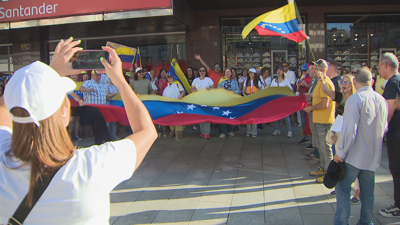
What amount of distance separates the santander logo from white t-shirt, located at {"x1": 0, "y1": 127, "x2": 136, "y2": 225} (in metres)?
12.0

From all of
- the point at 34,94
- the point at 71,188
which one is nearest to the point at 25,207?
the point at 71,188

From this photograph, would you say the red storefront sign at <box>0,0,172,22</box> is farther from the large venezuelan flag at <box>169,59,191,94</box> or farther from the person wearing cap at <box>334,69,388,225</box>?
the person wearing cap at <box>334,69,388,225</box>

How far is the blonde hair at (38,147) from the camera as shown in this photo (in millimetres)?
1304

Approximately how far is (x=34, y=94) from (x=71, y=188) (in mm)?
407

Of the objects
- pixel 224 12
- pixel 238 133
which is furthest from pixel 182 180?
pixel 224 12

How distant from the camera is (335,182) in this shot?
3.68 m

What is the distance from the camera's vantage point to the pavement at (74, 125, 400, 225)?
174 inches

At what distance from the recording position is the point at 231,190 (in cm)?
542

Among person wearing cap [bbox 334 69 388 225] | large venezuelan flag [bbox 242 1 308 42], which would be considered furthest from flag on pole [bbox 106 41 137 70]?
person wearing cap [bbox 334 69 388 225]

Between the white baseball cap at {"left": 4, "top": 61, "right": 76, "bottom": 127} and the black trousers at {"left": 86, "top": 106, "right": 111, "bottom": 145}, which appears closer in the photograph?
the white baseball cap at {"left": 4, "top": 61, "right": 76, "bottom": 127}

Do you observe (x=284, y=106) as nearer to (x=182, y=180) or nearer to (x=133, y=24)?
(x=182, y=180)

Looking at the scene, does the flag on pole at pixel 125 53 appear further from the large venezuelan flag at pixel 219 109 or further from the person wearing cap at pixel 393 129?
the person wearing cap at pixel 393 129

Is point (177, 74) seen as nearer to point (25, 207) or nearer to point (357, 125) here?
point (357, 125)

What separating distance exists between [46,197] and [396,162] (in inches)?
167
